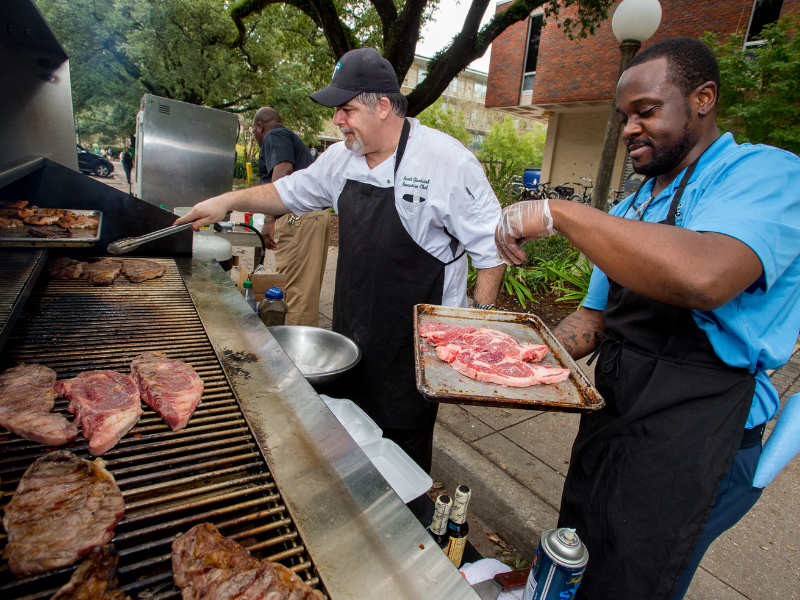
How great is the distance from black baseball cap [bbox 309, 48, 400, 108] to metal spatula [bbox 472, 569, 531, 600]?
266 cm

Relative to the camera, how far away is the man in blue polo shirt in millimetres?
1293

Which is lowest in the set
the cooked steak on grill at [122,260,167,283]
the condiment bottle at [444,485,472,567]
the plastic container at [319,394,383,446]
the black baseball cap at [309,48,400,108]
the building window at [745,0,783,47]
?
the condiment bottle at [444,485,472,567]

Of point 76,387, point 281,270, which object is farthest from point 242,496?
point 281,270

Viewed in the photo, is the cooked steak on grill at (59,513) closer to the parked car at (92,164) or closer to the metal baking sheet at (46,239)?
the metal baking sheet at (46,239)

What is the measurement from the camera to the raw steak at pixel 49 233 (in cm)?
217

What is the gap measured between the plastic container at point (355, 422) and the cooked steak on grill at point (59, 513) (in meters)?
1.31

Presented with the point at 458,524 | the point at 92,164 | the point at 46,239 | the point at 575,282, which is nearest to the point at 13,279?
the point at 46,239

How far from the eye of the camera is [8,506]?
106 cm

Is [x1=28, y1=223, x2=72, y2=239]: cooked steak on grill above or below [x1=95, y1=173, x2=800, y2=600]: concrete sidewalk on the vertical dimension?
above

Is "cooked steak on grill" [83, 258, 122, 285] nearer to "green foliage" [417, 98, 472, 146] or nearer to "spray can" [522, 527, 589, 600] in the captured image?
"spray can" [522, 527, 589, 600]

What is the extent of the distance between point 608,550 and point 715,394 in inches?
29.3

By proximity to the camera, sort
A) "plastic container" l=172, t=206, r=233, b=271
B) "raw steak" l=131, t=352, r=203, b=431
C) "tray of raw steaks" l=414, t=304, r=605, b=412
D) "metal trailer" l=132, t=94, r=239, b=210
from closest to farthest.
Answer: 1. "raw steak" l=131, t=352, r=203, b=431
2. "tray of raw steaks" l=414, t=304, r=605, b=412
3. "plastic container" l=172, t=206, r=233, b=271
4. "metal trailer" l=132, t=94, r=239, b=210

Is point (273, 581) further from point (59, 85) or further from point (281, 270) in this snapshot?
point (281, 270)

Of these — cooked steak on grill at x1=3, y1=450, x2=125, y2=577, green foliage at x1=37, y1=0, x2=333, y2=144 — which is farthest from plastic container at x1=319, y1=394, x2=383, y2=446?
green foliage at x1=37, y1=0, x2=333, y2=144
